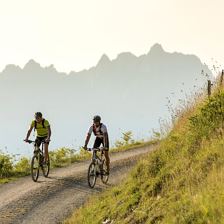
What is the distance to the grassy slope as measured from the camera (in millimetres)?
8062

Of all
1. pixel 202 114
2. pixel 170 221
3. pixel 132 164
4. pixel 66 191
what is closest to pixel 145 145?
pixel 132 164

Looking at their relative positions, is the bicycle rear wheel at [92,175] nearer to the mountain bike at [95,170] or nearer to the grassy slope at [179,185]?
the mountain bike at [95,170]

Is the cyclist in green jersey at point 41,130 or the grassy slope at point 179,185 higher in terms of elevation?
the cyclist in green jersey at point 41,130

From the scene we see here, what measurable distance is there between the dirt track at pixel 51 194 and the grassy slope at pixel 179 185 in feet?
4.00

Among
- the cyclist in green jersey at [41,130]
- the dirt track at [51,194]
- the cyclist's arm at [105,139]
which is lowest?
the dirt track at [51,194]

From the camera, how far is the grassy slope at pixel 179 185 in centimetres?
806

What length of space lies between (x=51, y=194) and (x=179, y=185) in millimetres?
8190

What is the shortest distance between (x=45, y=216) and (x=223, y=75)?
29.6ft

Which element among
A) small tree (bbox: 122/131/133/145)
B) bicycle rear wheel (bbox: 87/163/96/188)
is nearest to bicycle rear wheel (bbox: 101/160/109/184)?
bicycle rear wheel (bbox: 87/163/96/188)

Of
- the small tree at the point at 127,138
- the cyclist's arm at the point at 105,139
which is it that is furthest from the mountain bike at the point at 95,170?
the small tree at the point at 127,138

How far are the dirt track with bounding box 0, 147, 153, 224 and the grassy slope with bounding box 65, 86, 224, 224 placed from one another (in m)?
1.22

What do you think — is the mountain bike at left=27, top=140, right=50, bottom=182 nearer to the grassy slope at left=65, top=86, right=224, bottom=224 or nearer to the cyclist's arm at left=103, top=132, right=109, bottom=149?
the cyclist's arm at left=103, top=132, right=109, bottom=149

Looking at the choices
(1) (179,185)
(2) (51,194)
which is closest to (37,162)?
(2) (51,194)

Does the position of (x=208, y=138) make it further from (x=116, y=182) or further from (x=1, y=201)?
(x=1, y=201)
